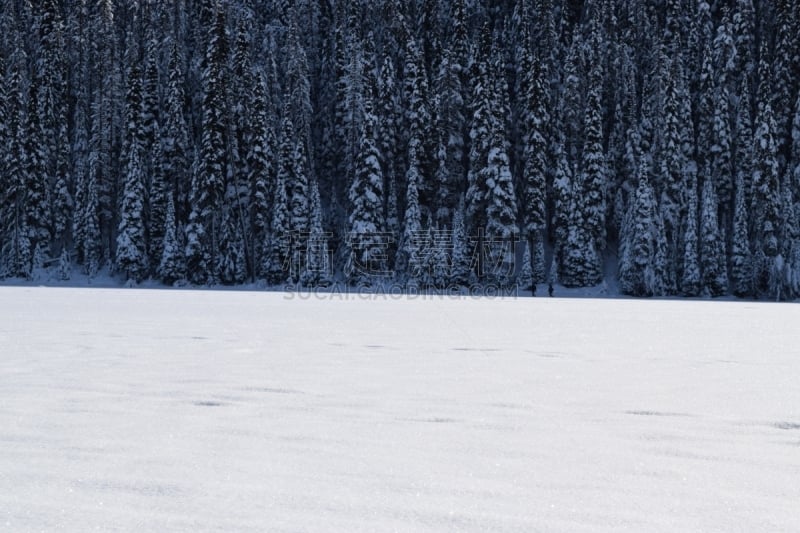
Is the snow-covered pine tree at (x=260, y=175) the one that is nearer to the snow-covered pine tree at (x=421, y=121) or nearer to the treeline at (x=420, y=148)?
the treeline at (x=420, y=148)

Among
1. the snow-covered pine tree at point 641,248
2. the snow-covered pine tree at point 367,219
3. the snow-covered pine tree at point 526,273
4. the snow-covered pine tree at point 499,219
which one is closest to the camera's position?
the snow-covered pine tree at point 641,248

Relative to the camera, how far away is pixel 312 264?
54.5m

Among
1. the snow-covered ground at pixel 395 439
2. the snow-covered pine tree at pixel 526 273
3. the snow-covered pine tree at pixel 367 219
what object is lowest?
the snow-covered ground at pixel 395 439

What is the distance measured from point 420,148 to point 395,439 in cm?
5500

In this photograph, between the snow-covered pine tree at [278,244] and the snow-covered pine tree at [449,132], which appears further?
the snow-covered pine tree at [449,132]

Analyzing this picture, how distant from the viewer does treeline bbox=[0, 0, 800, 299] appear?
177 feet

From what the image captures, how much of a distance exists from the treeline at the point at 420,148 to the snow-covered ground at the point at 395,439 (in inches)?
1691

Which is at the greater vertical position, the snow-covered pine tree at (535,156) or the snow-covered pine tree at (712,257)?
the snow-covered pine tree at (535,156)

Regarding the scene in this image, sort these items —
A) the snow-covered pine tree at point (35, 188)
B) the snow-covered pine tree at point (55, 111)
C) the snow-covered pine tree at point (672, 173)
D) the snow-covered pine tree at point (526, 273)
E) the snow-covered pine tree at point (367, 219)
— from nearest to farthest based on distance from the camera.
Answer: the snow-covered pine tree at point (526, 273) < the snow-covered pine tree at point (367, 219) < the snow-covered pine tree at point (672, 173) < the snow-covered pine tree at point (35, 188) < the snow-covered pine tree at point (55, 111)

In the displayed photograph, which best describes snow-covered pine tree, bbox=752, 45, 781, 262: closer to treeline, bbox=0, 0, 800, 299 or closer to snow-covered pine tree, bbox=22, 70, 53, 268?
treeline, bbox=0, 0, 800, 299

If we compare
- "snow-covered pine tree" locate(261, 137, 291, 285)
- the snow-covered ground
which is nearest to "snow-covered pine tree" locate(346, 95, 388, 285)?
"snow-covered pine tree" locate(261, 137, 291, 285)

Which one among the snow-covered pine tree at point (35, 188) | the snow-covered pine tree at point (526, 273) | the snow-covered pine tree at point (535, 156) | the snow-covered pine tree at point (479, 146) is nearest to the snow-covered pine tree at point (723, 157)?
the snow-covered pine tree at point (535, 156)

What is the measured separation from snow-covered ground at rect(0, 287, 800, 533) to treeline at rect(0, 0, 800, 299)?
43.0 m

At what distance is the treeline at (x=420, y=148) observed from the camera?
2120 inches
